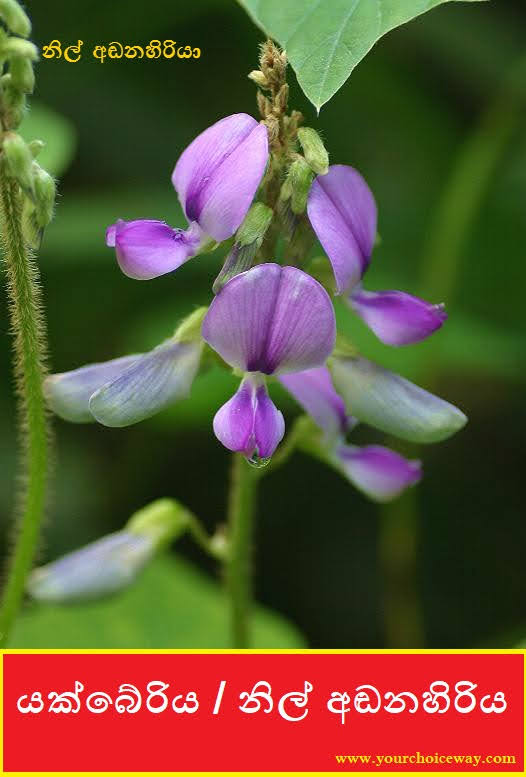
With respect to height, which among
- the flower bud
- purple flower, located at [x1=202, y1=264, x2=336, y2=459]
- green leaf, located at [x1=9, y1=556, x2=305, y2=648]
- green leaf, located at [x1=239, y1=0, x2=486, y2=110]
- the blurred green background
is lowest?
green leaf, located at [x1=9, y1=556, x2=305, y2=648]

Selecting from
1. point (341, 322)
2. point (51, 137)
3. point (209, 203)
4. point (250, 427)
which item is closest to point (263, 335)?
point (250, 427)

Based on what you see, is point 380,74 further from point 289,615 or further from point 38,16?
point 289,615

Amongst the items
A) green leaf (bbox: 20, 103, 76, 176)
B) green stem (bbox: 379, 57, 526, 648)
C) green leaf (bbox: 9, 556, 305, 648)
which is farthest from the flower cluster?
green stem (bbox: 379, 57, 526, 648)

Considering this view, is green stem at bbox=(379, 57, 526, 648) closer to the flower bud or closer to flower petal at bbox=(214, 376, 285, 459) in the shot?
flower petal at bbox=(214, 376, 285, 459)

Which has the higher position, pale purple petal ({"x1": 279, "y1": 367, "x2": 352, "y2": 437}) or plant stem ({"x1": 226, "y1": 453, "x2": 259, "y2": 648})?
pale purple petal ({"x1": 279, "y1": 367, "x2": 352, "y2": 437})

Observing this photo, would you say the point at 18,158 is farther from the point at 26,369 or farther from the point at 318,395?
the point at 318,395
